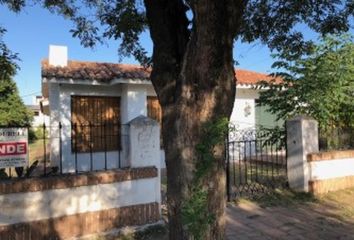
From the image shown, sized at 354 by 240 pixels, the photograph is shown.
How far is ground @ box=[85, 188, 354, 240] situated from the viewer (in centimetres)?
702

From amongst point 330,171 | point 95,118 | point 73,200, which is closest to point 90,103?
point 95,118

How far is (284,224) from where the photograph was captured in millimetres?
7637

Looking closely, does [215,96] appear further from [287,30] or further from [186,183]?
[287,30]

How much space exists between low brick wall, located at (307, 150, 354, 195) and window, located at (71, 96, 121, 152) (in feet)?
20.6

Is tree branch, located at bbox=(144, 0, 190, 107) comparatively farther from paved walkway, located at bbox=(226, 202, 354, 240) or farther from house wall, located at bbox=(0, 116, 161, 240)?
paved walkway, located at bbox=(226, 202, 354, 240)

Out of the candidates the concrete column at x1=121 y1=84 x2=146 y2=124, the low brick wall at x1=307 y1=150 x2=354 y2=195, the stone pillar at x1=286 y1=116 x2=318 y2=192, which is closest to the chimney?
the concrete column at x1=121 y1=84 x2=146 y2=124

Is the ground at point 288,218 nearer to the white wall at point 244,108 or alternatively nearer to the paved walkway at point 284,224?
the paved walkway at point 284,224

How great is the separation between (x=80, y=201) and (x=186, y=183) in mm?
2894

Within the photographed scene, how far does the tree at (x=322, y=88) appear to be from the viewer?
12172 millimetres

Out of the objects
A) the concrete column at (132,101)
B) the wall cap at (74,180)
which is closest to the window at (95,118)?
the concrete column at (132,101)

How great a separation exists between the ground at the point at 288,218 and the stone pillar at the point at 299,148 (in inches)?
12.2

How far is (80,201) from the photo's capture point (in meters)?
6.65

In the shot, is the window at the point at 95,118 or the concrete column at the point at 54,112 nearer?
the concrete column at the point at 54,112

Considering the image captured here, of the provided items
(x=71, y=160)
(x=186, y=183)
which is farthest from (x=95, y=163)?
(x=186, y=183)
